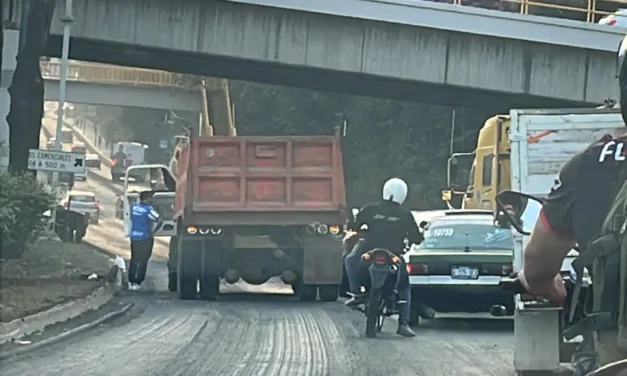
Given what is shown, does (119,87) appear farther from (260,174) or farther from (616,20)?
(260,174)

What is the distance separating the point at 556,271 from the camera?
382cm

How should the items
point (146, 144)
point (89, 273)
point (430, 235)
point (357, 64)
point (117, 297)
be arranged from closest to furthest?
point (430, 235) < point (117, 297) < point (89, 273) < point (357, 64) < point (146, 144)

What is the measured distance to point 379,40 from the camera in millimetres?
32094

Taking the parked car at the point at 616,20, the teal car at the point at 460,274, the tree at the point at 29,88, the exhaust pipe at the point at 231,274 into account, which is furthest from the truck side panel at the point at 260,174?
the parked car at the point at 616,20

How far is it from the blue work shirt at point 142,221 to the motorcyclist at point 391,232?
8879 millimetres

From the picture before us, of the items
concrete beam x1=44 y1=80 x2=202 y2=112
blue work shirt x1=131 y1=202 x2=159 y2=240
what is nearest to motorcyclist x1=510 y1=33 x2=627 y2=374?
blue work shirt x1=131 y1=202 x2=159 y2=240

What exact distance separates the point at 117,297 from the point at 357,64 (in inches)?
526

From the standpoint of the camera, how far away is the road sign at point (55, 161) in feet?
86.8

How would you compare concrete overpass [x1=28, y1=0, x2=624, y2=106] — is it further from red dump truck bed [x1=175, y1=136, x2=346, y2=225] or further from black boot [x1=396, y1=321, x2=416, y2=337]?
black boot [x1=396, y1=321, x2=416, y2=337]

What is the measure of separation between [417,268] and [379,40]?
17.1m

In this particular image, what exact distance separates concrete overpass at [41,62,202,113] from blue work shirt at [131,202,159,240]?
31204mm

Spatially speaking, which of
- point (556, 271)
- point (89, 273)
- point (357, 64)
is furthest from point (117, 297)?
point (556, 271)

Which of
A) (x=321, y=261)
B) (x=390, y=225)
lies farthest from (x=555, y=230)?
(x=321, y=261)

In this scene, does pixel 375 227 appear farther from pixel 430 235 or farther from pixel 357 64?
pixel 357 64
